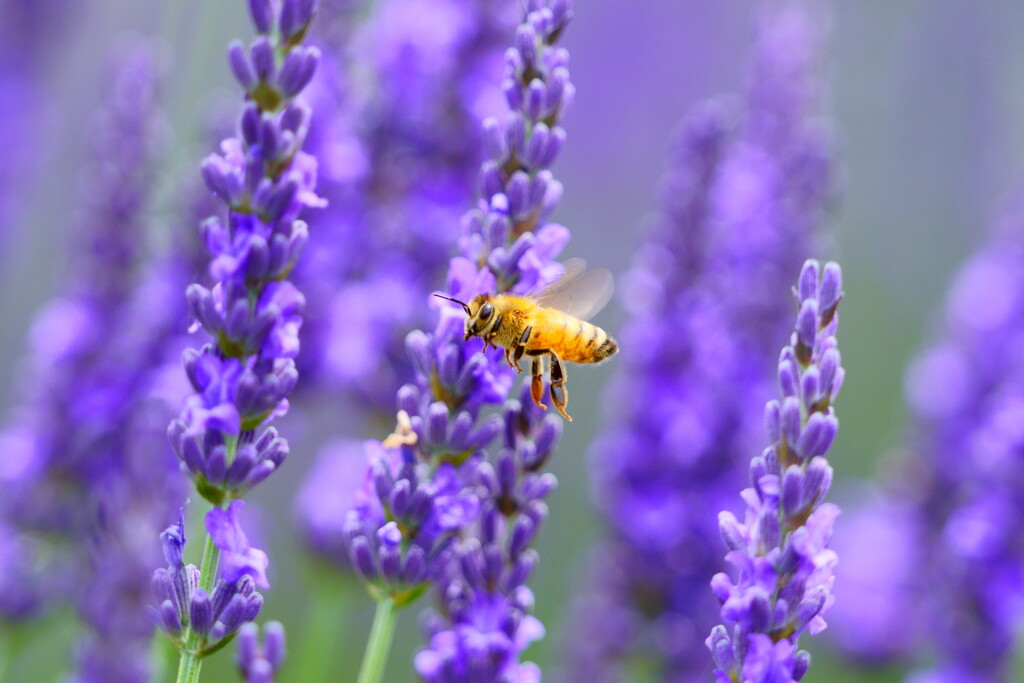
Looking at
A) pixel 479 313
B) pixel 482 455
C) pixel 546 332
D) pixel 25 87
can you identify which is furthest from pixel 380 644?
pixel 25 87

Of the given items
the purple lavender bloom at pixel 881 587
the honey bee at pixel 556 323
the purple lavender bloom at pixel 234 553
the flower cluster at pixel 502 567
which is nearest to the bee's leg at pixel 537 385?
the honey bee at pixel 556 323

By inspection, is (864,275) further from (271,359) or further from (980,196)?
(271,359)

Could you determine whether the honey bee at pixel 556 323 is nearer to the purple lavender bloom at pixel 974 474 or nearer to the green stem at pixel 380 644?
the green stem at pixel 380 644

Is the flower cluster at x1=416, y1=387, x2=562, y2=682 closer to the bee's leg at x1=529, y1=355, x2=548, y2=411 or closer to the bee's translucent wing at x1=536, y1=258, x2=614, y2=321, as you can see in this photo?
the bee's leg at x1=529, y1=355, x2=548, y2=411

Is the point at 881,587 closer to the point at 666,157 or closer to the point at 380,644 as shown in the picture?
the point at 380,644

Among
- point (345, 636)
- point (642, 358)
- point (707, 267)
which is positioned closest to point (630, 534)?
point (642, 358)
